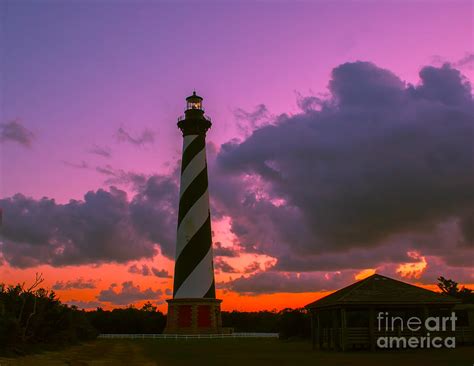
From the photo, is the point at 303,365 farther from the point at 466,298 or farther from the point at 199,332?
the point at 466,298

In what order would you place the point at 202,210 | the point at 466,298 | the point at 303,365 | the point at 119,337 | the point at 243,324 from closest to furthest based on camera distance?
1. the point at 303,365
2. the point at 202,210
3. the point at 119,337
4. the point at 466,298
5. the point at 243,324

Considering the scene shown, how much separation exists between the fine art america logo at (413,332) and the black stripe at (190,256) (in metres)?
20.5

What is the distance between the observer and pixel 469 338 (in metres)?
33.1

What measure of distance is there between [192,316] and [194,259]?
4928 millimetres

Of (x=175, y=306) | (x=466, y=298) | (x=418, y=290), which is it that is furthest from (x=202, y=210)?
(x=466, y=298)

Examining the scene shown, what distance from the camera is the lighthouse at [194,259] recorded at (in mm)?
47688

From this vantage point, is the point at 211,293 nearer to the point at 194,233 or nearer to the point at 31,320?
the point at 194,233

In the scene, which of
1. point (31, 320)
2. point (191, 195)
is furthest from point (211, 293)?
point (31, 320)

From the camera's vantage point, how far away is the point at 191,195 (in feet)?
160

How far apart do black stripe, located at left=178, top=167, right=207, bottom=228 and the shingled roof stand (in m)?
21.1

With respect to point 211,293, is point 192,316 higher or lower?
lower

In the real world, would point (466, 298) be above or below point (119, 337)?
above

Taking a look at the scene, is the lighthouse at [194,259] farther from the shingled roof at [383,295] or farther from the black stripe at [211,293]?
the shingled roof at [383,295]

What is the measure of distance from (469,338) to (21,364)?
25.5 meters
